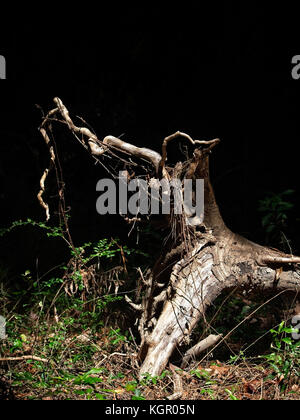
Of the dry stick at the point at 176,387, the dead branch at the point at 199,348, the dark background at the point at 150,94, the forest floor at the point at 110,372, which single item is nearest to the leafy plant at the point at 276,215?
the dark background at the point at 150,94

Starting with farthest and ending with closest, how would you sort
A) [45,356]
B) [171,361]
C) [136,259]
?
1. [136,259]
2. [171,361]
3. [45,356]

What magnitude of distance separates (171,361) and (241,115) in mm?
3333

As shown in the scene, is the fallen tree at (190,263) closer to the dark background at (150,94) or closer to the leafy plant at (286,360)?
the leafy plant at (286,360)

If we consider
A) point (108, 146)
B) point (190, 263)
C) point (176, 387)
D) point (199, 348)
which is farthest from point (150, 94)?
point (176, 387)

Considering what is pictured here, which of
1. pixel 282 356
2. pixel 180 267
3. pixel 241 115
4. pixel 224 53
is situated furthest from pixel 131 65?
pixel 282 356

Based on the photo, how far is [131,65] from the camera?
477 centimetres

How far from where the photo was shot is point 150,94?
494cm

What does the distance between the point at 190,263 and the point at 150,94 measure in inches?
102

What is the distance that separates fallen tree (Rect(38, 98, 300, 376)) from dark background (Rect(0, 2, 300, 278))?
1554 millimetres

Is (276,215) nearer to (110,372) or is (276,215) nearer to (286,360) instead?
(286,360)

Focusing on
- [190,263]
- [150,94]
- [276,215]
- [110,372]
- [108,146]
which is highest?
[150,94]

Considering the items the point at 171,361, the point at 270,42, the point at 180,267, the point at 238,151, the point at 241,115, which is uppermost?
the point at 270,42

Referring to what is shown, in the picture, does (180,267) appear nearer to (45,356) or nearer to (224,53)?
(45,356)

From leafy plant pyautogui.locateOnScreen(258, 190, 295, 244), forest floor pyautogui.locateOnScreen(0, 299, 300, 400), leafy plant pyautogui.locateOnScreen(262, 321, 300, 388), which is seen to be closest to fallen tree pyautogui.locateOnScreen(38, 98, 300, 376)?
forest floor pyautogui.locateOnScreen(0, 299, 300, 400)
